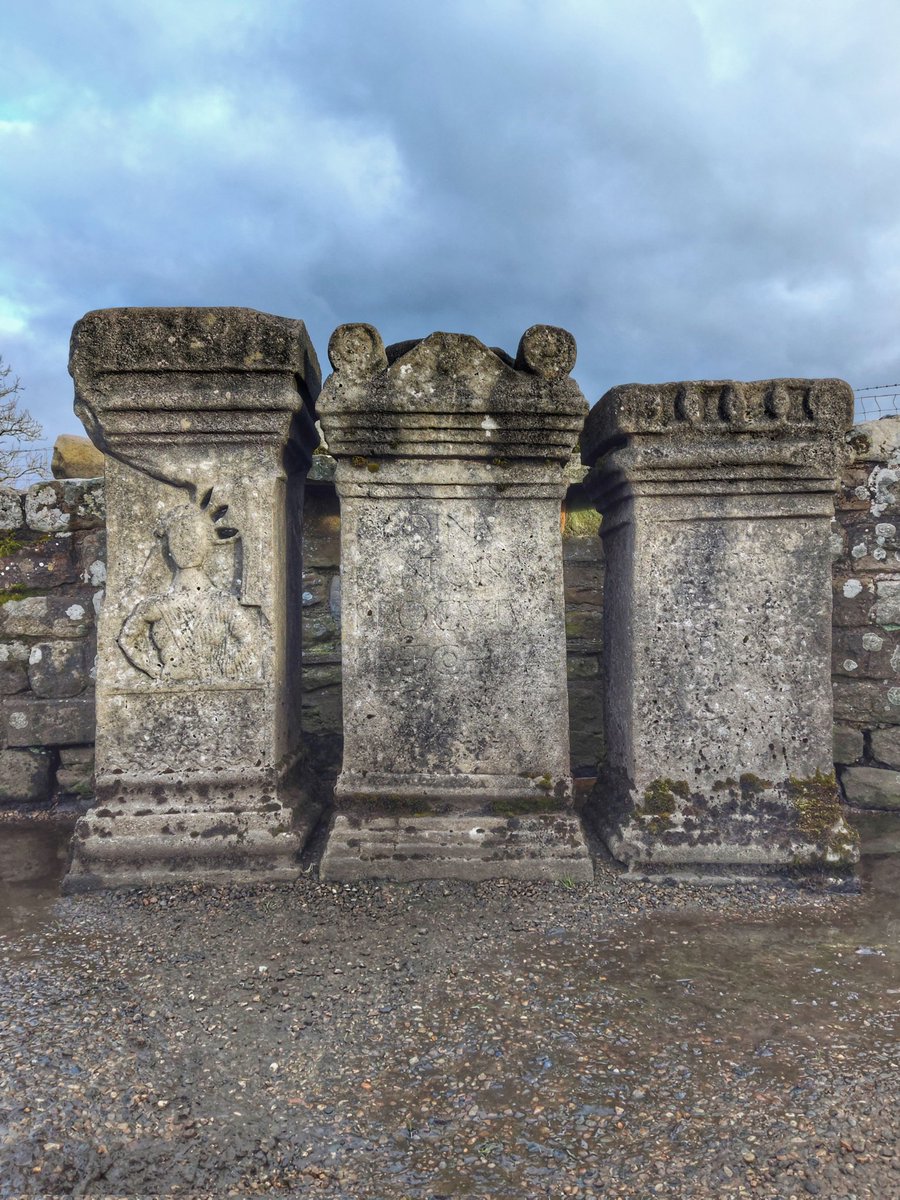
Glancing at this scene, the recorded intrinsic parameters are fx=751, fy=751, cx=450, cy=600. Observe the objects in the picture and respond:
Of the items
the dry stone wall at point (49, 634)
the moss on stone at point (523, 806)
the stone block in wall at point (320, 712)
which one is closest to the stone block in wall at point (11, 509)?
the dry stone wall at point (49, 634)

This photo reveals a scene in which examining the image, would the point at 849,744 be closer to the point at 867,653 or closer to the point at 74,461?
the point at 867,653

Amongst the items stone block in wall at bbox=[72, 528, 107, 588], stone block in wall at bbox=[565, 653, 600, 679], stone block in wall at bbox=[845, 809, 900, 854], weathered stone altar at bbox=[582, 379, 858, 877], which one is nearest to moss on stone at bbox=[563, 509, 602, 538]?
stone block in wall at bbox=[565, 653, 600, 679]

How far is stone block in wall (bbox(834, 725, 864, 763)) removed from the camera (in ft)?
13.5

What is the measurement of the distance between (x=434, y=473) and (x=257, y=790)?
5.16 ft

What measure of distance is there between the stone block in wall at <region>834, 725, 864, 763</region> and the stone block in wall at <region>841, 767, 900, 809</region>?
0.06 metres

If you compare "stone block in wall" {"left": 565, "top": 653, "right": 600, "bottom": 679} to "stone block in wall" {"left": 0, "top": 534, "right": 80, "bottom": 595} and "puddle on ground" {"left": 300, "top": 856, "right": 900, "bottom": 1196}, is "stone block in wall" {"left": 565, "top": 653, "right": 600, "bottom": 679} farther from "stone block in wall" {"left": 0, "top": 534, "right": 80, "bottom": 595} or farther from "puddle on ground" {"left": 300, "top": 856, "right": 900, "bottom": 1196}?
"stone block in wall" {"left": 0, "top": 534, "right": 80, "bottom": 595}

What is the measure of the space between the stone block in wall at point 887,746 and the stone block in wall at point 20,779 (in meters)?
4.61

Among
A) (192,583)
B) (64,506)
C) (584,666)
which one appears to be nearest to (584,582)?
(584,666)

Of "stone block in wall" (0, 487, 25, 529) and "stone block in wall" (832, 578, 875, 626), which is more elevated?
"stone block in wall" (0, 487, 25, 529)

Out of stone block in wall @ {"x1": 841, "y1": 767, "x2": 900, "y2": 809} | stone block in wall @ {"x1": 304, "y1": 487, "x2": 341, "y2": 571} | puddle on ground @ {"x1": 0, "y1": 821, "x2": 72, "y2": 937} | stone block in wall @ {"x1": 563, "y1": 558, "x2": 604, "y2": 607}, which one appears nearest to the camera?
puddle on ground @ {"x1": 0, "y1": 821, "x2": 72, "y2": 937}

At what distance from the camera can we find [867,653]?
4.13 meters

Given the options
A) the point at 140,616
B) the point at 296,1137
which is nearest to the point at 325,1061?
the point at 296,1137

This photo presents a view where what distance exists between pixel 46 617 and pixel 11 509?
64 centimetres

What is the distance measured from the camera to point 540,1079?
1.90 m
